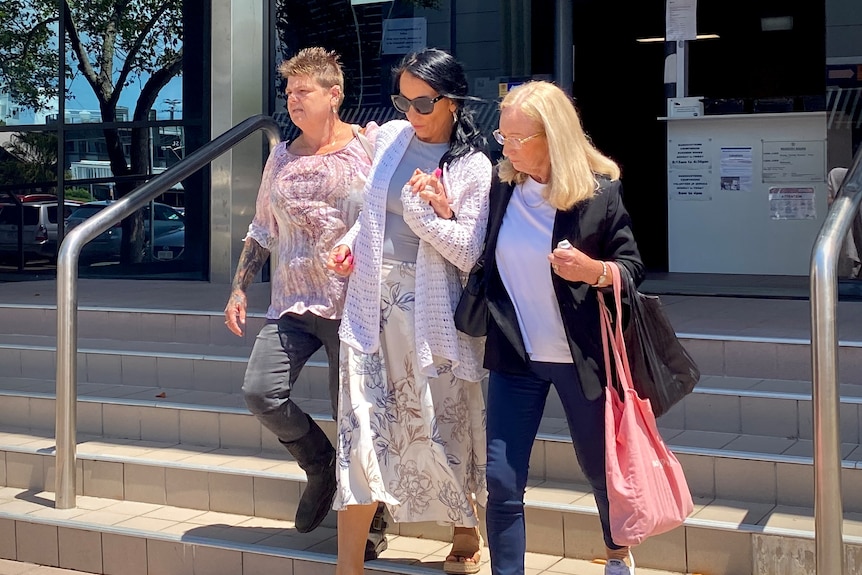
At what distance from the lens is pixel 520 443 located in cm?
329

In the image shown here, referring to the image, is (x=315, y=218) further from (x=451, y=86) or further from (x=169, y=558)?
(x=169, y=558)

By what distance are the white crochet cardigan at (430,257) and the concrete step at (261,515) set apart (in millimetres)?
853

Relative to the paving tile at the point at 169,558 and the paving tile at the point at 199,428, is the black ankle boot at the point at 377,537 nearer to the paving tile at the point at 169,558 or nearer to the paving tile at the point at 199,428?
the paving tile at the point at 169,558

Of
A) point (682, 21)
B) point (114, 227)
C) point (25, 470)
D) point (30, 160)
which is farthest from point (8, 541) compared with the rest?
point (682, 21)

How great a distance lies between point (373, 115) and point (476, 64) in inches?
37.1

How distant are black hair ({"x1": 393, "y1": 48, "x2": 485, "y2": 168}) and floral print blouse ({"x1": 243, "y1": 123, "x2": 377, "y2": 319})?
448 millimetres

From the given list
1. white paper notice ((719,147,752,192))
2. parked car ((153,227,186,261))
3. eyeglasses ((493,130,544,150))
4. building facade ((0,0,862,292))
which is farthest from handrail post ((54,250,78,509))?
white paper notice ((719,147,752,192))

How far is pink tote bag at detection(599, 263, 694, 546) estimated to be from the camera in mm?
3084

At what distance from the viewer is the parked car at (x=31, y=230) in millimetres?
9789

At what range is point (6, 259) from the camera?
9859 mm

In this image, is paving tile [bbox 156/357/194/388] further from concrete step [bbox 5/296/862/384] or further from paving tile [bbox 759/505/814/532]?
paving tile [bbox 759/505/814/532]

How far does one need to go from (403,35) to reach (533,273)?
525 cm

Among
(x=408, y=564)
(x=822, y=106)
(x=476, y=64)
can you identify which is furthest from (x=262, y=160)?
(x=408, y=564)

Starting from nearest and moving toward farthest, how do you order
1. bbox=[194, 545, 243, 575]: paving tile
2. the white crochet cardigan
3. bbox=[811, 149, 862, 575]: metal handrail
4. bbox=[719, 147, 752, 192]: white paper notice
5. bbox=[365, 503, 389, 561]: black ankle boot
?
bbox=[811, 149, 862, 575]: metal handrail, the white crochet cardigan, bbox=[365, 503, 389, 561]: black ankle boot, bbox=[194, 545, 243, 575]: paving tile, bbox=[719, 147, 752, 192]: white paper notice
